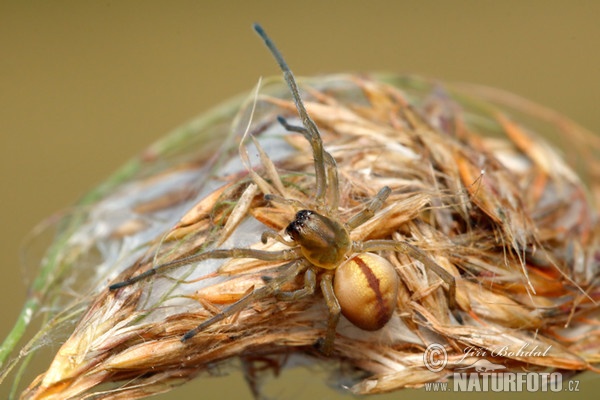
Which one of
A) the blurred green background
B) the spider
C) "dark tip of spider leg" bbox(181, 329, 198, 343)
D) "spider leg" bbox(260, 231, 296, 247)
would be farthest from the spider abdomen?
the blurred green background

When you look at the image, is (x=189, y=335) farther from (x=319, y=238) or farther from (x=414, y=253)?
(x=414, y=253)

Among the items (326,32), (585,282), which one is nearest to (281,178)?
(585,282)

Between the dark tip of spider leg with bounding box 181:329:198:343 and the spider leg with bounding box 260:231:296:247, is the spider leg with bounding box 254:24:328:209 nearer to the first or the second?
the spider leg with bounding box 260:231:296:247

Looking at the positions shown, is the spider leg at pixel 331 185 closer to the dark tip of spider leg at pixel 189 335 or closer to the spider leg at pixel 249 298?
the spider leg at pixel 249 298

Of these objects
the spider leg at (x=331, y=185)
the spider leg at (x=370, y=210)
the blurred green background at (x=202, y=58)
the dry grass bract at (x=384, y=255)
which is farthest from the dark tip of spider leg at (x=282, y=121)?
the blurred green background at (x=202, y=58)

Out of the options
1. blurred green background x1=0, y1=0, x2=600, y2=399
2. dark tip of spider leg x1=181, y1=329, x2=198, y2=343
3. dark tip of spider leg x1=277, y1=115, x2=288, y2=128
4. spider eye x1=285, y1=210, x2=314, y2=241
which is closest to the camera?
dark tip of spider leg x1=181, y1=329, x2=198, y2=343

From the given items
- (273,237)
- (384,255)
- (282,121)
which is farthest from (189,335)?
(282,121)

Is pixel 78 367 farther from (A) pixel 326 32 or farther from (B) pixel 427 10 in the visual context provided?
(B) pixel 427 10
